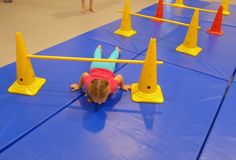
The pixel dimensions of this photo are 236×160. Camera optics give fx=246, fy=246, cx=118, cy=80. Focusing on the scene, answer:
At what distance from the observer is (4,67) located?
2131 millimetres

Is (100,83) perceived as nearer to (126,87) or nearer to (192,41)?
(126,87)

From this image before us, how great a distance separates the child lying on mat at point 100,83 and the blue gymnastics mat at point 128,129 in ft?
0.34

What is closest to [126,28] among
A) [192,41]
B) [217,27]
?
[192,41]

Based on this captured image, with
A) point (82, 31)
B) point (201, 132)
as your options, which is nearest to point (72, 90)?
point (201, 132)

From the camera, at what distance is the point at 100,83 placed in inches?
59.6

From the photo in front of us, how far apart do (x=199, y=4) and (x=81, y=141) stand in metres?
3.69

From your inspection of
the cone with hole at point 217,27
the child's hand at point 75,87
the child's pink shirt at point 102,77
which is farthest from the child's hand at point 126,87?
the cone with hole at point 217,27

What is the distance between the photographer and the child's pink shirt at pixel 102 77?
1.69m

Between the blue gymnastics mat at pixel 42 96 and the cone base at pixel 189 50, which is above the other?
the cone base at pixel 189 50

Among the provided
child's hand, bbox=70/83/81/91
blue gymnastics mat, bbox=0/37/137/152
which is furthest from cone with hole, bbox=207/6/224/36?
child's hand, bbox=70/83/81/91

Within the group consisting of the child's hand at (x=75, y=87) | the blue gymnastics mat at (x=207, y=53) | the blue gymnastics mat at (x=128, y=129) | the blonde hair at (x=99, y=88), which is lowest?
the blue gymnastics mat at (x=128, y=129)

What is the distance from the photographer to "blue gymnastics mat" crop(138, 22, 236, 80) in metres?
2.26

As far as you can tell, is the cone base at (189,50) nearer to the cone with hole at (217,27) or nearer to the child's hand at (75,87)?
the cone with hole at (217,27)

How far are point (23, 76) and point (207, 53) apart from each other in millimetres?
1803
